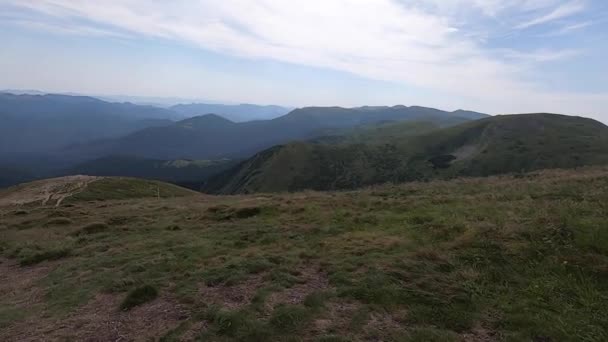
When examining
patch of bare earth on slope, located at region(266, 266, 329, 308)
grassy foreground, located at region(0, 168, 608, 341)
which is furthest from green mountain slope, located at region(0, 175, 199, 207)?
patch of bare earth on slope, located at region(266, 266, 329, 308)

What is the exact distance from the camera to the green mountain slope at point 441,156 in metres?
126

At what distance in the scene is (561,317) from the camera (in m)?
7.78

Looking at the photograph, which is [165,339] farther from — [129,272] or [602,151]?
[602,151]

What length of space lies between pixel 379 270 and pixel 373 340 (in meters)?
3.22

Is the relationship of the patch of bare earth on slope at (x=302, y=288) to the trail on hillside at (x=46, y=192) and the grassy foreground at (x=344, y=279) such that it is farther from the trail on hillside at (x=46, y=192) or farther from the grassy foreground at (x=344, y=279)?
the trail on hillside at (x=46, y=192)

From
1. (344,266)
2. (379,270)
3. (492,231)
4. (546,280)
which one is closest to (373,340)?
(379,270)

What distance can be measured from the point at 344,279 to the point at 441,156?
154794 millimetres

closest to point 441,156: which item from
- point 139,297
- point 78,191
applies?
point 78,191

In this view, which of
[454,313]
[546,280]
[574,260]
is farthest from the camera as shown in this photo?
→ [574,260]

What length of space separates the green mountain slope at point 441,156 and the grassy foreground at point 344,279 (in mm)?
119265

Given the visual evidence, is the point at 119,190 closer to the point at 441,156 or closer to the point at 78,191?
the point at 78,191

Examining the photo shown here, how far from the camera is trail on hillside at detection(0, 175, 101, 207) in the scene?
43.4 meters

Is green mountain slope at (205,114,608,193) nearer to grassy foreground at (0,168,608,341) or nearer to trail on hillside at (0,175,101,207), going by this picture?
trail on hillside at (0,175,101,207)

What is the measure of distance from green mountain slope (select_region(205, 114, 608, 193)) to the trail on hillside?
3360 inches
